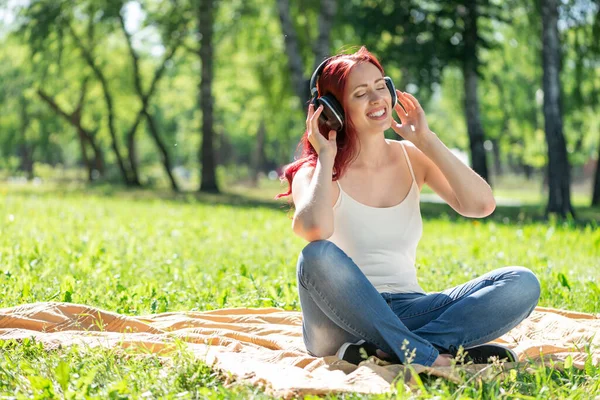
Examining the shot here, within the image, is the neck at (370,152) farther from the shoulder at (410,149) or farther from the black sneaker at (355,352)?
the black sneaker at (355,352)

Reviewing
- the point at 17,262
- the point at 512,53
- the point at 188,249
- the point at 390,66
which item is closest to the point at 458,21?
the point at 390,66

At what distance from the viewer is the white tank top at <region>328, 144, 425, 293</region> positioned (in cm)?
393

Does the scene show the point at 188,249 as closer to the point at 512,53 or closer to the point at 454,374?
the point at 454,374

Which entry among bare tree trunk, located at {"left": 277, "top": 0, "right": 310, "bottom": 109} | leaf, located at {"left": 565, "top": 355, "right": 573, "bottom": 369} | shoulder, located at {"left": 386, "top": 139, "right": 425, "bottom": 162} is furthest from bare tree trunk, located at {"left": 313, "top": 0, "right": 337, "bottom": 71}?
leaf, located at {"left": 565, "top": 355, "right": 573, "bottom": 369}

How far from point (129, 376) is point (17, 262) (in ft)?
11.2

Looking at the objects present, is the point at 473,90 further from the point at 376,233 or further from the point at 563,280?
the point at 376,233

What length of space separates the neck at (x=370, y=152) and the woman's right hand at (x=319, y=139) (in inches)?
9.4

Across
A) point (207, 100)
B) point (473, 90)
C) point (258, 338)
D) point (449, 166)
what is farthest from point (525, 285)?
point (207, 100)

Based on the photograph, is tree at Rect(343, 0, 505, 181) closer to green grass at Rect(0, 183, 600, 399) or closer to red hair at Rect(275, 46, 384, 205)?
green grass at Rect(0, 183, 600, 399)

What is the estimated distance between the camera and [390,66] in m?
17.8

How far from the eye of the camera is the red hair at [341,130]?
13.4ft

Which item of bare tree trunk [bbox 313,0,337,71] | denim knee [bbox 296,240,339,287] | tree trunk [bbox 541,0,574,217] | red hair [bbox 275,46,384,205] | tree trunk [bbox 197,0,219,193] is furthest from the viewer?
tree trunk [bbox 197,0,219,193]

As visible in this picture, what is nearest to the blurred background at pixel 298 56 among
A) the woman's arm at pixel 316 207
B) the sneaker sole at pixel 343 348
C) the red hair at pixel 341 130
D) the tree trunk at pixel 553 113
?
the tree trunk at pixel 553 113

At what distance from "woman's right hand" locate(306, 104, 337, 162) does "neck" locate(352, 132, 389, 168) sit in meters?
0.24
